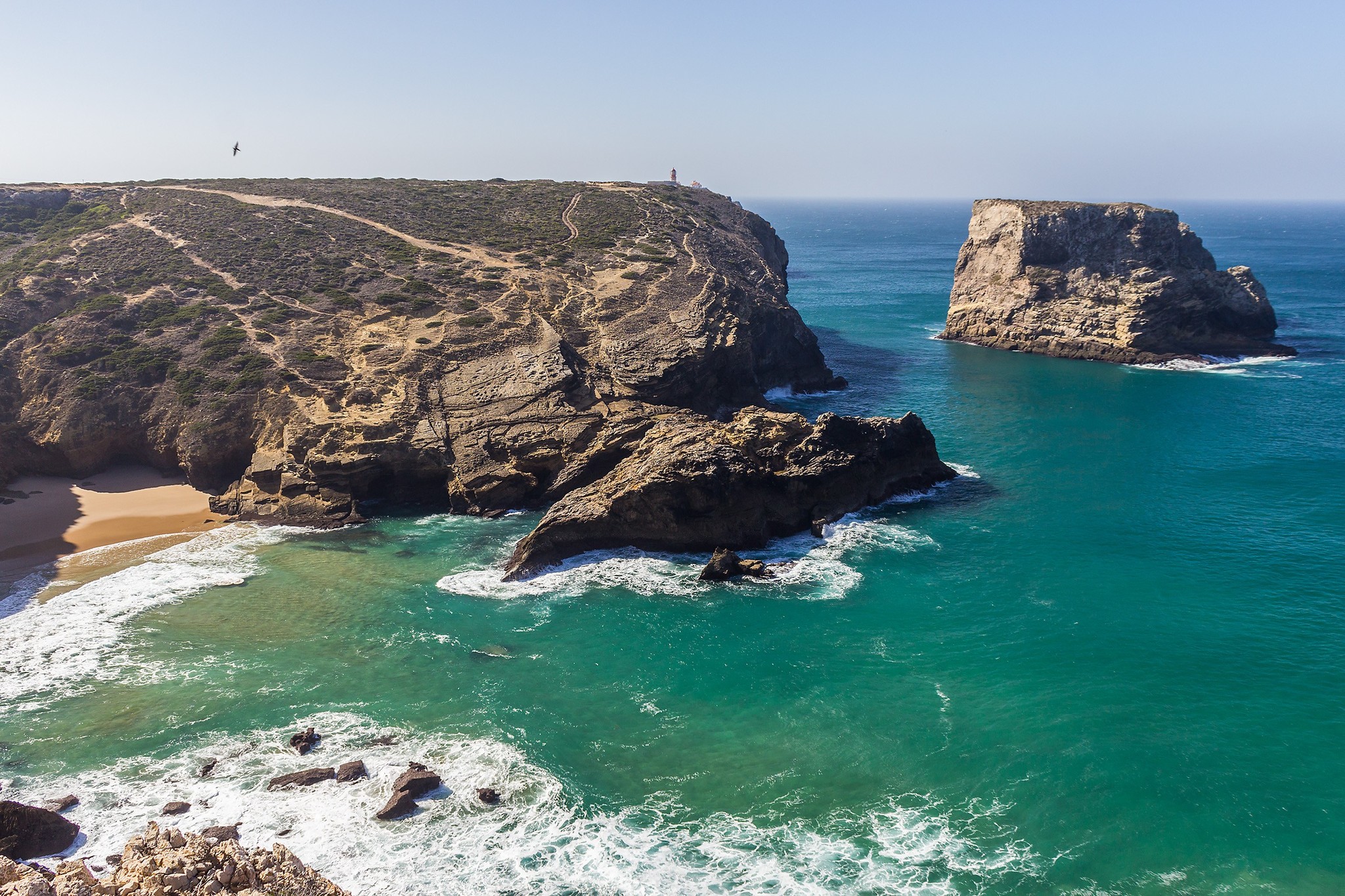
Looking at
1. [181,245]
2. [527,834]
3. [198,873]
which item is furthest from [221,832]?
[181,245]

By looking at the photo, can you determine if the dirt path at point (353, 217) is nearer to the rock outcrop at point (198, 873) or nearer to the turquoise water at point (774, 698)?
the turquoise water at point (774, 698)

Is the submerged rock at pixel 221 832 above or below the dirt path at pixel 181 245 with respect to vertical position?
below

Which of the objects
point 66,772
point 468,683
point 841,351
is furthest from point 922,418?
point 66,772

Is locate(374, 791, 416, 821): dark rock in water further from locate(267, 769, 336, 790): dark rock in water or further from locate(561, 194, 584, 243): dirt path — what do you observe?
locate(561, 194, 584, 243): dirt path

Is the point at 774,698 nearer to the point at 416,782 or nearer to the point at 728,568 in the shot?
the point at 728,568

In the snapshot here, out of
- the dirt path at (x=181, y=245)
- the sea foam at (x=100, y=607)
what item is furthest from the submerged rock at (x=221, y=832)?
the dirt path at (x=181, y=245)

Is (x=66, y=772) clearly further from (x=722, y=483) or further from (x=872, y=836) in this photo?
(x=722, y=483)
